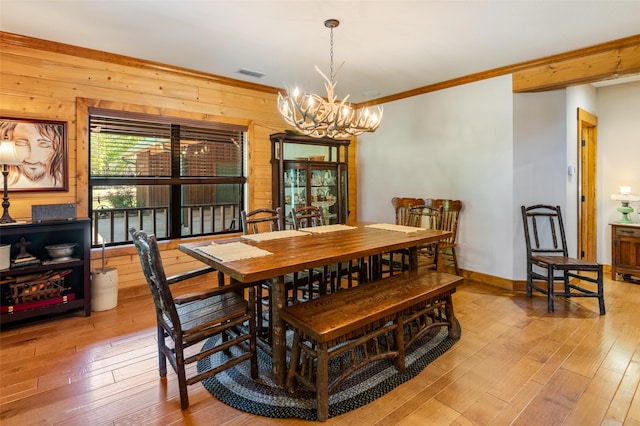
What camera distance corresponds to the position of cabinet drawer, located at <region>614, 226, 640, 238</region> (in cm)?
418

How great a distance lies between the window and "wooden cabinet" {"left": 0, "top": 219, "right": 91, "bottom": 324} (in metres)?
0.33

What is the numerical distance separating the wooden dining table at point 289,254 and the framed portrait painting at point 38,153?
1.78 metres

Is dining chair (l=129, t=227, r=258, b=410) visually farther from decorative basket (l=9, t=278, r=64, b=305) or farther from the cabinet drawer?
the cabinet drawer

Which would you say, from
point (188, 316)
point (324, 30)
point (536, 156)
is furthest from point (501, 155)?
point (188, 316)

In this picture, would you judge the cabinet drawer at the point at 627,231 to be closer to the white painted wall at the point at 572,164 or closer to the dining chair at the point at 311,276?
the white painted wall at the point at 572,164

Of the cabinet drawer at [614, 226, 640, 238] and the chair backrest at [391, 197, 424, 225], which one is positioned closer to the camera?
the cabinet drawer at [614, 226, 640, 238]

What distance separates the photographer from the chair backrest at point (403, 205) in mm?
4762

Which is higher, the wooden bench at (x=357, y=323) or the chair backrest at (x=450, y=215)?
the chair backrest at (x=450, y=215)

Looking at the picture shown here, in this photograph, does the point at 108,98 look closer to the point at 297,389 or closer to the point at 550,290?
the point at 297,389

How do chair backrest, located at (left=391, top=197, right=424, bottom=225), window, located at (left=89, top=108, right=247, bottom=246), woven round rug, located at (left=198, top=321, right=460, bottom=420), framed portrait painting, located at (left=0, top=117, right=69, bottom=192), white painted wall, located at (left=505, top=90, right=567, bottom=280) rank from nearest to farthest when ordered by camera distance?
1. woven round rug, located at (left=198, top=321, right=460, bottom=420)
2. framed portrait painting, located at (left=0, top=117, right=69, bottom=192)
3. window, located at (left=89, top=108, right=247, bottom=246)
4. white painted wall, located at (left=505, top=90, right=567, bottom=280)
5. chair backrest, located at (left=391, top=197, right=424, bottom=225)

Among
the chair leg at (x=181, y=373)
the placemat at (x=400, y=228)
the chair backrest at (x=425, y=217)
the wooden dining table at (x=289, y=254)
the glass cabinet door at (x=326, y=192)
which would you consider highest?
the glass cabinet door at (x=326, y=192)

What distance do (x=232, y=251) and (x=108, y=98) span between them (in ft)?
8.02

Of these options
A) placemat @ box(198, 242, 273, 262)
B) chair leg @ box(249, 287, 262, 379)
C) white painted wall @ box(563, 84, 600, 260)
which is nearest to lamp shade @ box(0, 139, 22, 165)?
placemat @ box(198, 242, 273, 262)

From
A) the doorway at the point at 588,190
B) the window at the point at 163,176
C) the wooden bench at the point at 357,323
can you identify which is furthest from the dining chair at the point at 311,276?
the doorway at the point at 588,190
